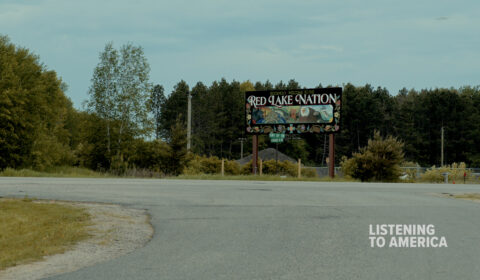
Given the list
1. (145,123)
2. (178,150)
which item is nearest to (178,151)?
(178,150)

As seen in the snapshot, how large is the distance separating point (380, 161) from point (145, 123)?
2004cm

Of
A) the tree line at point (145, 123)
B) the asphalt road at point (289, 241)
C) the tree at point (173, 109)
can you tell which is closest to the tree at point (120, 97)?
the tree line at point (145, 123)

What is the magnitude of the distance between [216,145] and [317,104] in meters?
65.0

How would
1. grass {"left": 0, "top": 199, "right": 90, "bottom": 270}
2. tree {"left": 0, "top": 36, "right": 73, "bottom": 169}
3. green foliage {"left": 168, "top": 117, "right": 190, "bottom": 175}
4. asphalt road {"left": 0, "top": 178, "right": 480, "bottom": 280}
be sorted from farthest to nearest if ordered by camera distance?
tree {"left": 0, "top": 36, "right": 73, "bottom": 169} → green foliage {"left": 168, "top": 117, "right": 190, "bottom": 175} → grass {"left": 0, "top": 199, "right": 90, "bottom": 270} → asphalt road {"left": 0, "top": 178, "right": 480, "bottom": 280}

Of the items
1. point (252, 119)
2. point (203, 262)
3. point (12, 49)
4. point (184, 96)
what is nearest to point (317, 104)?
point (252, 119)

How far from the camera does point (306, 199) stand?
16.9 meters

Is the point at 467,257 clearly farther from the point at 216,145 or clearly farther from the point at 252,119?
the point at 216,145

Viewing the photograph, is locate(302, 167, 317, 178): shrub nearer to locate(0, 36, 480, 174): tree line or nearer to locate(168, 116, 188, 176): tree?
locate(0, 36, 480, 174): tree line

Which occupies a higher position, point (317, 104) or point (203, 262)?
point (317, 104)

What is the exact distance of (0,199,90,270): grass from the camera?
790 cm

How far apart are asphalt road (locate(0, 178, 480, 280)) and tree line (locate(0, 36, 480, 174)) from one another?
23.3 metres

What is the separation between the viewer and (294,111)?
127ft

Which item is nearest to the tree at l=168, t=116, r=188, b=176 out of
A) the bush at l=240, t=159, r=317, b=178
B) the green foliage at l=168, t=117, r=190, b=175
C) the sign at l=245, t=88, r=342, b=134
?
the green foliage at l=168, t=117, r=190, b=175

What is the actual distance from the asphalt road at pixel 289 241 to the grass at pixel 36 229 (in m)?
1.29
